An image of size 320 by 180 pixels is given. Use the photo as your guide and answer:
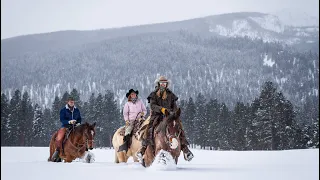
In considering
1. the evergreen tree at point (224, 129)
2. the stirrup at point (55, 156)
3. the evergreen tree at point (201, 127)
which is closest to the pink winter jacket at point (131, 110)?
the stirrup at point (55, 156)

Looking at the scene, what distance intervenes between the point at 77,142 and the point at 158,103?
5.04m

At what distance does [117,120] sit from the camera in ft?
285

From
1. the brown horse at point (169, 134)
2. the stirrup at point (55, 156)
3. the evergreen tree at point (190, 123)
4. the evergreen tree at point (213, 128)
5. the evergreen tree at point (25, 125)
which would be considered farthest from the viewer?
the evergreen tree at point (190, 123)

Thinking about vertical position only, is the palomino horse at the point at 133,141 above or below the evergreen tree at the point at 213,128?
above

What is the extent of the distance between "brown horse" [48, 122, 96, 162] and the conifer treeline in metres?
46.1

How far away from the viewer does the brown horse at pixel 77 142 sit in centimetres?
1514

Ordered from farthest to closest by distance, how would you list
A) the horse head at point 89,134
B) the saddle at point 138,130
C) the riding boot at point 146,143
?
the horse head at point 89,134
the saddle at point 138,130
the riding boot at point 146,143

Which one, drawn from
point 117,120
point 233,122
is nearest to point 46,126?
point 117,120

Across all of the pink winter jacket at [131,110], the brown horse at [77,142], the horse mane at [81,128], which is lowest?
the brown horse at [77,142]

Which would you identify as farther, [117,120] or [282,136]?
[117,120]

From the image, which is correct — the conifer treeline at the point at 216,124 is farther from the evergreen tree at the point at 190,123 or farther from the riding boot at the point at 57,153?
the riding boot at the point at 57,153

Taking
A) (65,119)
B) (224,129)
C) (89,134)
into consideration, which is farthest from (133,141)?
(224,129)

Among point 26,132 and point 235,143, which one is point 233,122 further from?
point 26,132

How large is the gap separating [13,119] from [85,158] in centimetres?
6926
